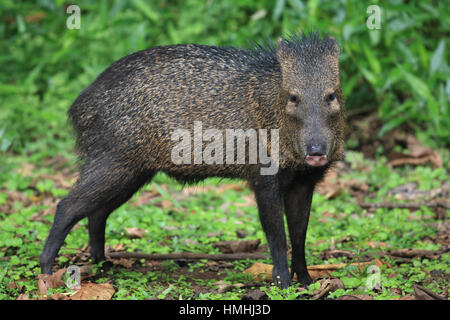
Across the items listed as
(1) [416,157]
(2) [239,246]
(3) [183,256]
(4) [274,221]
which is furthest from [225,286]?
(1) [416,157]

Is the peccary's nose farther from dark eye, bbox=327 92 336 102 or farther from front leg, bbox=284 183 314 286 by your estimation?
front leg, bbox=284 183 314 286

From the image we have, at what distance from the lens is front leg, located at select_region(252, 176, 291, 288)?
4.28 meters

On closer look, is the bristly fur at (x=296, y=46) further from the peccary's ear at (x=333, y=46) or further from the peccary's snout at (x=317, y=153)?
the peccary's snout at (x=317, y=153)

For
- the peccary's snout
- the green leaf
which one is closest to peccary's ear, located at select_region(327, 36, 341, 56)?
the peccary's snout

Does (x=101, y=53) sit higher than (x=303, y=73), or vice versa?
(x=101, y=53)

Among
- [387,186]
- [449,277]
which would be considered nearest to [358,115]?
[387,186]

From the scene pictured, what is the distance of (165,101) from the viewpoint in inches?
177

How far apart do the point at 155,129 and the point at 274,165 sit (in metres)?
0.85

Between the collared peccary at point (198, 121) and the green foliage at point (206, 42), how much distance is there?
2369mm

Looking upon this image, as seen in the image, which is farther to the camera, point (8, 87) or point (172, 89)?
point (8, 87)

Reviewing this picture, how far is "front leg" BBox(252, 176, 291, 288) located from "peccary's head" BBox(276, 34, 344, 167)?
0.28 meters

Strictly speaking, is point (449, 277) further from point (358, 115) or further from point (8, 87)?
point (8, 87)
